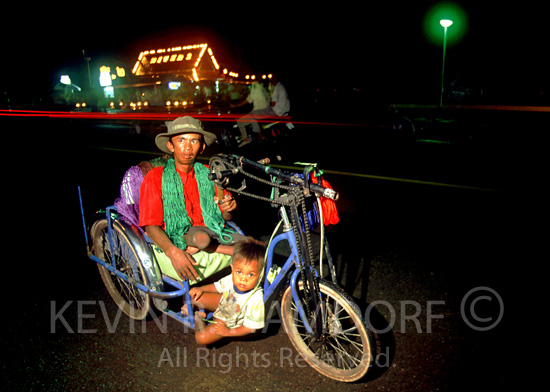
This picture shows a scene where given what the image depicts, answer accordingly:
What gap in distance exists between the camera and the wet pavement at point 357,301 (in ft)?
9.08

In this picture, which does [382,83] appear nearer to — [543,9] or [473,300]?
[543,9]

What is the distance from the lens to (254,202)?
6.33 metres

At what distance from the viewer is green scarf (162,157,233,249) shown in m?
2.96

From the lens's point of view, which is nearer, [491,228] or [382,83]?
[491,228]

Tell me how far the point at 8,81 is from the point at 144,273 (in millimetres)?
39149

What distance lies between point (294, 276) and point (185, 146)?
4.17ft

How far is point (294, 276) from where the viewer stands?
2.50 meters

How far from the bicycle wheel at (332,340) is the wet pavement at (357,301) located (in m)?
0.12

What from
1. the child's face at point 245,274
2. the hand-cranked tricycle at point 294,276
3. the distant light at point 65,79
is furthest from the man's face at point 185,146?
the distant light at point 65,79

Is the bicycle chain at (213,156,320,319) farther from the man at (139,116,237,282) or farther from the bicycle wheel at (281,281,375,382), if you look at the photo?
the man at (139,116,237,282)

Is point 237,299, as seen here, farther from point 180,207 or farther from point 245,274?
point 180,207

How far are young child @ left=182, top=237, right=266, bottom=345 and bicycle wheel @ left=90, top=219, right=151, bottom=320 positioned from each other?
0.53 m

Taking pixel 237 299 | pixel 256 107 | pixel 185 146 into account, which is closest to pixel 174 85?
pixel 256 107

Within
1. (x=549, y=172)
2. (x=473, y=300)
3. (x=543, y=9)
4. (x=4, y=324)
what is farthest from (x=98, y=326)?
(x=543, y=9)
